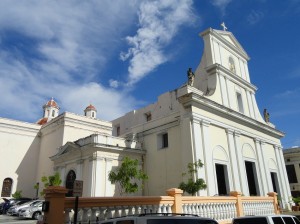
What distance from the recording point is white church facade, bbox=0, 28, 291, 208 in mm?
20953

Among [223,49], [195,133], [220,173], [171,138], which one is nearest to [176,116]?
[171,138]

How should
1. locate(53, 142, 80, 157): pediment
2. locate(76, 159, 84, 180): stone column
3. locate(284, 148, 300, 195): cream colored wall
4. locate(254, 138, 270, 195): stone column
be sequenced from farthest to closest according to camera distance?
locate(284, 148, 300, 195): cream colored wall, locate(254, 138, 270, 195): stone column, locate(53, 142, 80, 157): pediment, locate(76, 159, 84, 180): stone column

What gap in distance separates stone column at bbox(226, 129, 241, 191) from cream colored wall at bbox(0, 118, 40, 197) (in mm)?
25256

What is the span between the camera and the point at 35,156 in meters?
36.8

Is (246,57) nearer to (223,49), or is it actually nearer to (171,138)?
(223,49)

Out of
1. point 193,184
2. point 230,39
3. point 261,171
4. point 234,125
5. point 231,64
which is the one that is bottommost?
point 193,184

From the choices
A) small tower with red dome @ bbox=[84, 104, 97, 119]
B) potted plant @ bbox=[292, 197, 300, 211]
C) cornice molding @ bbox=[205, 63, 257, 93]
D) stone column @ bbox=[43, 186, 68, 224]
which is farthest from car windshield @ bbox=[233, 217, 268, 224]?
small tower with red dome @ bbox=[84, 104, 97, 119]

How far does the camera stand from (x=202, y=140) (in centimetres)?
2045

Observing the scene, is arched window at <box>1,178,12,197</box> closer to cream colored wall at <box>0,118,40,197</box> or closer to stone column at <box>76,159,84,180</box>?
cream colored wall at <box>0,118,40,197</box>

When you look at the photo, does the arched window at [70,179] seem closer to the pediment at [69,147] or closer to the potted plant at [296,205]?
the pediment at [69,147]

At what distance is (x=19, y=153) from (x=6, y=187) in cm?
435

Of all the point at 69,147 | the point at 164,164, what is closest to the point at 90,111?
the point at 69,147

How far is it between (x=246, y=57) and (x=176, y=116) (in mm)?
13177

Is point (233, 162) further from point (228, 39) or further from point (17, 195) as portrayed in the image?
point (17, 195)
